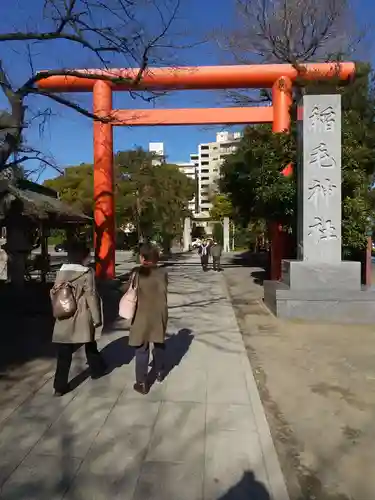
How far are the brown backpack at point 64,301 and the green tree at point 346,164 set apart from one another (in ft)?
26.9

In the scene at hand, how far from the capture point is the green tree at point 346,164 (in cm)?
1170

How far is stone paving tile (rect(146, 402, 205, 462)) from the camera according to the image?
139 inches

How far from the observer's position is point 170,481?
3.16 m

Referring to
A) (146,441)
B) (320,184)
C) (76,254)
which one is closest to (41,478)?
(146,441)

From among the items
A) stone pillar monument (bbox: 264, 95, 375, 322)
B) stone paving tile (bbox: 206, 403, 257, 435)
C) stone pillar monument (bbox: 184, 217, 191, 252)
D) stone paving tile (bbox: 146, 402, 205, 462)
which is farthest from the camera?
stone pillar monument (bbox: 184, 217, 191, 252)

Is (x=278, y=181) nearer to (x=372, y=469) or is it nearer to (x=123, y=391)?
(x=123, y=391)

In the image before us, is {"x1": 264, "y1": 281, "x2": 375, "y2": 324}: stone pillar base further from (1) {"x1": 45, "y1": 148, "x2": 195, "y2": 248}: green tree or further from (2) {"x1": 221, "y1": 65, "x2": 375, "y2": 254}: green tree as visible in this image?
(1) {"x1": 45, "y1": 148, "x2": 195, "y2": 248}: green tree

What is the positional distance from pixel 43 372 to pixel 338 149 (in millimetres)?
7102

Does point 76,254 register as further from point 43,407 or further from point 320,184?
point 320,184

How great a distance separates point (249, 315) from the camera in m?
10.0

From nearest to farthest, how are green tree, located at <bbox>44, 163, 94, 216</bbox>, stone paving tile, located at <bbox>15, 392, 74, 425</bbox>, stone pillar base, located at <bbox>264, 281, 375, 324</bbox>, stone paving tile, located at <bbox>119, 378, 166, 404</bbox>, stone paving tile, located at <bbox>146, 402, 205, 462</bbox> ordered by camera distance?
stone paving tile, located at <bbox>146, 402, 205, 462</bbox> → stone paving tile, located at <bbox>15, 392, 74, 425</bbox> → stone paving tile, located at <bbox>119, 378, 166, 404</bbox> → stone pillar base, located at <bbox>264, 281, 375, 324</bbox> → green tree, located at <bbox>44, 163, 94, 216</bbox>

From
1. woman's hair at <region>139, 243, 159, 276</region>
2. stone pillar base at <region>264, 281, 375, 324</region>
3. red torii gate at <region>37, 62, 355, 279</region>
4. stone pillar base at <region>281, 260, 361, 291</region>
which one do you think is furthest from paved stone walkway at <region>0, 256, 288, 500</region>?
red torii gate at <region>37, 62, 355, 279</region>

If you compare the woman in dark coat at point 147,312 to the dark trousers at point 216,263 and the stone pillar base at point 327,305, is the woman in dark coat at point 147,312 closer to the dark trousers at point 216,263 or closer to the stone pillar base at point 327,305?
the stone pillar base at point 327,305

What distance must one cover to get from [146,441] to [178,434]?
0.29 metres
